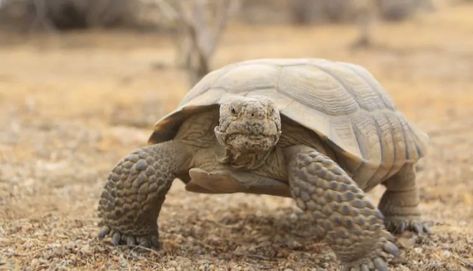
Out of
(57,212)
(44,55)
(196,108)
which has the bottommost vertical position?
(44,55)

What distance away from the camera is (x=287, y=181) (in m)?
2.67

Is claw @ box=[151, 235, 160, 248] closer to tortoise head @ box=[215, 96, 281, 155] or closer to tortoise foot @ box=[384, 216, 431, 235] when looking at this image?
tortoise head @ box=[215, 96, 281, 155]

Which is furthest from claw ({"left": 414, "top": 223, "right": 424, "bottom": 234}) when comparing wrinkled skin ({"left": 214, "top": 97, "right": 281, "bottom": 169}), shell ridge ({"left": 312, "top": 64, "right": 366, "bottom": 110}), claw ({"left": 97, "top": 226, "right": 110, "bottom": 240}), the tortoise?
claw ({"left": 97, "top": 226, "right": 110, "bottom": 240})

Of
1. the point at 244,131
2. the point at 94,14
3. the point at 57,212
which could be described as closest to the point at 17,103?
the point at 57,212

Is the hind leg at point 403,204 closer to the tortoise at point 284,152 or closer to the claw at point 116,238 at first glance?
the tortoise at point 284,152

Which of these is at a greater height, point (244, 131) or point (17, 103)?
point (244, 131)

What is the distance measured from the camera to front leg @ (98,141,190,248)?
2.72 metres

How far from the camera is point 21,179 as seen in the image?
417 cm

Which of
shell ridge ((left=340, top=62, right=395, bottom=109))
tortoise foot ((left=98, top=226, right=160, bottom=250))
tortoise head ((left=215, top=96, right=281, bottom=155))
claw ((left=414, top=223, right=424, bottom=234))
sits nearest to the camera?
tortoise head ((left=215, top=96, right=281, bottom=155))

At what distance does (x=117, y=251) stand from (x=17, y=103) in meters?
5.45

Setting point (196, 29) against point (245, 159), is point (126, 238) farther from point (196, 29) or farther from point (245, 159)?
point (196, 29)

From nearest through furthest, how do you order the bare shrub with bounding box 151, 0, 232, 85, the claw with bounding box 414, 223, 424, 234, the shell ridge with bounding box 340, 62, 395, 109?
the shell ridge with bounding box 340, 62, 395, 109 → the claw with bounding box 414, 223, 424, 234 → the bare shrub with bounding box 151, 0, 232, 85

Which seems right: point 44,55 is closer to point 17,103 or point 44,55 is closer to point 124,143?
point 17,103

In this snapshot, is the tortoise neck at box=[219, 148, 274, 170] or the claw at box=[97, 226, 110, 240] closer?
the tortoise neck at box=[219, 148, 274, 170]
